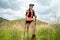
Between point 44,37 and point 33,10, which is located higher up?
point 33,10

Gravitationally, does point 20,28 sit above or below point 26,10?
below

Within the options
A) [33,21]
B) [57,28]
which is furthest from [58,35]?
[33,21]

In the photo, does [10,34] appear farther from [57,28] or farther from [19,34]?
[57,28]

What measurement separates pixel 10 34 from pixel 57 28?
10.5 ft

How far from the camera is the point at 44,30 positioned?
846 inches

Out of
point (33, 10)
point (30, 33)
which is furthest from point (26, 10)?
point (30, 33)

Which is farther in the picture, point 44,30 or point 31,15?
point 44,30

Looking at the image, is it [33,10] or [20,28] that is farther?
[20,28]

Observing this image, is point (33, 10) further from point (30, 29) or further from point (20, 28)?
point (20, 28)

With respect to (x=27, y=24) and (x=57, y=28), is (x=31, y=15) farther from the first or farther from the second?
(x=57, y=28)

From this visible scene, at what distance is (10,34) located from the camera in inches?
842

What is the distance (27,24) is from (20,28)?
225 centimetres

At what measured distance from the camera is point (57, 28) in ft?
68.7

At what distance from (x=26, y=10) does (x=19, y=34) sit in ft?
7.47
